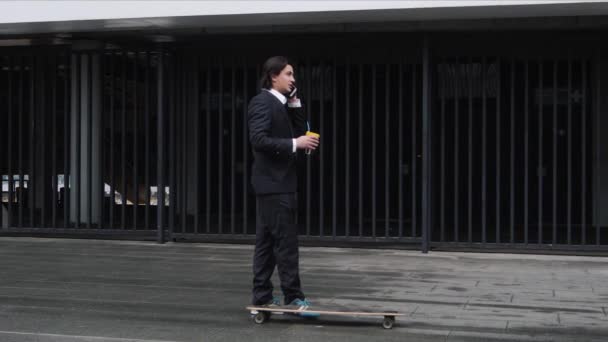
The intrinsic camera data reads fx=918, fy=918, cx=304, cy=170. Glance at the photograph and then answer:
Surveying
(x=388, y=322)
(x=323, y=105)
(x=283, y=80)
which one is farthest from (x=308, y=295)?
(x=323, y=105)

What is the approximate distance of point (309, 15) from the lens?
36.6ft

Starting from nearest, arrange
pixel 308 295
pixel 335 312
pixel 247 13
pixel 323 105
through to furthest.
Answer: pixel 335 312
pixel 308 295
pixel 247 13
pixel 323 105

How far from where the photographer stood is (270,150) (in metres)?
6.21

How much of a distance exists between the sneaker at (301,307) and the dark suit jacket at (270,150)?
772 millimetres

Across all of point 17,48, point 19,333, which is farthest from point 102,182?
point 19,333

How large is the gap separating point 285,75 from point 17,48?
361 inches

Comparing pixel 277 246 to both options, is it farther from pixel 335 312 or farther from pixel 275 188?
pixel 335 312

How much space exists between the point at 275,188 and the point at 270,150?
0.29 metres

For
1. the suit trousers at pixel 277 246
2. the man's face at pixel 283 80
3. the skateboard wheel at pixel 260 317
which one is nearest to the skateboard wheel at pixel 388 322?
the suit trousers at pixel 277 246

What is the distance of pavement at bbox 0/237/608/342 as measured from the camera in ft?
20.1

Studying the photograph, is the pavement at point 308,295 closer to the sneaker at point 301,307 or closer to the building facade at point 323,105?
the sneaker at point 301,307

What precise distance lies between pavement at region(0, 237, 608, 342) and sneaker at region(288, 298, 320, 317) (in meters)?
0.10

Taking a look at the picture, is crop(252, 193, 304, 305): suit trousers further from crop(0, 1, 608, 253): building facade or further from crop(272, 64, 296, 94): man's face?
crop(0, 1, 608, 253): building facade

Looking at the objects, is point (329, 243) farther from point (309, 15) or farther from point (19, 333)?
point (19, 333)
